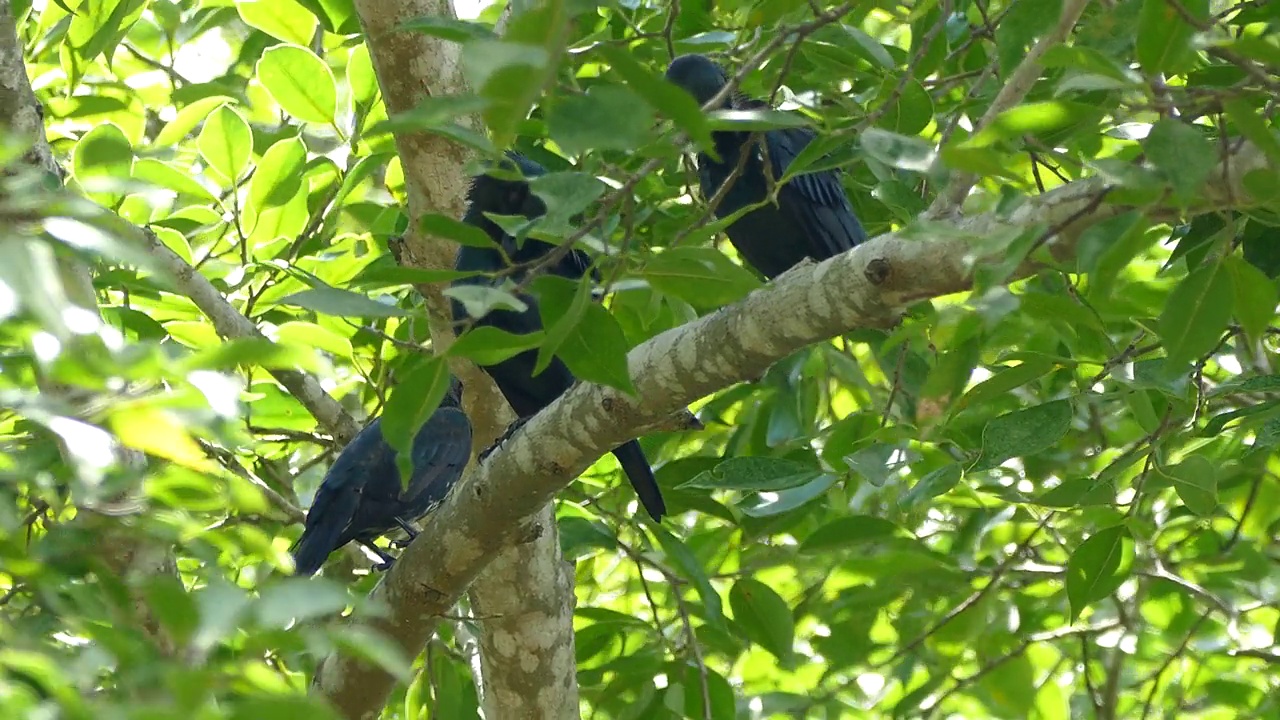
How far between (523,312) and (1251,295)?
1.99 metres

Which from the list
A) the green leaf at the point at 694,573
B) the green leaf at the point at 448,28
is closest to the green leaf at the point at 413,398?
the green leaf at the point at 448,28

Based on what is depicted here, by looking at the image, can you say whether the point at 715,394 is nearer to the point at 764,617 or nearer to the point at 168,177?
the point at 764,617

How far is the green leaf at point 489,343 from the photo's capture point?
1.41m

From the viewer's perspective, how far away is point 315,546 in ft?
11.9

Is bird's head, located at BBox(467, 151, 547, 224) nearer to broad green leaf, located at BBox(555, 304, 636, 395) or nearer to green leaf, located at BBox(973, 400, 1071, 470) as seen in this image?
green leaf, located at BBox(973, 400, 1071, 470)

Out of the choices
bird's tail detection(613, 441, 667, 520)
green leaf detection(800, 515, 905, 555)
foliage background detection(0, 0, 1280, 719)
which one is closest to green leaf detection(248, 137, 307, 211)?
foliage background detection(0, 0, 1280, 719)

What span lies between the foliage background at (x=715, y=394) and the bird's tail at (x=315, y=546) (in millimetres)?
155

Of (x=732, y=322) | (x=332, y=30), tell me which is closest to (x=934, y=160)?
(x=732, y=322)

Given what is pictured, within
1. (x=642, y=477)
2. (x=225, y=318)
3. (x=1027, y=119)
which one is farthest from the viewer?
(x=642, y=477)

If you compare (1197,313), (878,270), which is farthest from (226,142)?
(1197,313)

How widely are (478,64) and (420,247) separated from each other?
198 centimetres

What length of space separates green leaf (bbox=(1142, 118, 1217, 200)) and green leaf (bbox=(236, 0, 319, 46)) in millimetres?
2369

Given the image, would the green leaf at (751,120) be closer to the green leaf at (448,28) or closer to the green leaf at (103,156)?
the green leaf at (448,28)

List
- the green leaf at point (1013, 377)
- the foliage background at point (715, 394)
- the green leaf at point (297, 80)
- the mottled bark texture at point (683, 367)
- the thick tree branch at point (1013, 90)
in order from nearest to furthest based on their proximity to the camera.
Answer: the foliage background at point (715, 394), the mottled bark texture at point (683, 367), the thick tree branch at point (1013, 90), the green leaf at point (1013, 377), the green leaf at point (297, 80)
